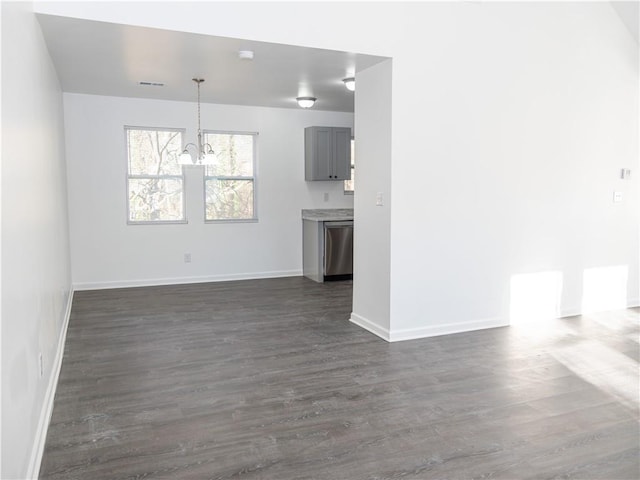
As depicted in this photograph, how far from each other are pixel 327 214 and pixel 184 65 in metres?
3.15

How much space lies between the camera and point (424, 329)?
4352mm

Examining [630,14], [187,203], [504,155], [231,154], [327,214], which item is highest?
[630,14]

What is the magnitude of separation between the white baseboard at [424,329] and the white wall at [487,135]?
2cm

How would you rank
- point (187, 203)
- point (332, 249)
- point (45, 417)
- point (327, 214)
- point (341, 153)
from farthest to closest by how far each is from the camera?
point (341, 153), point (327, 214), point (332, 249), point (187, 203), point (45, 417)

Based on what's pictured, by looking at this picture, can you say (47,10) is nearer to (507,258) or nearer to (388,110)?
(388,110)

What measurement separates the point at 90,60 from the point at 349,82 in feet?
7.54

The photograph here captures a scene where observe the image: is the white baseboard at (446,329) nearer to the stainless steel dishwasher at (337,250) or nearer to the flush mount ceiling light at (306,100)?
the stainless steel dishwasher at (337,250)

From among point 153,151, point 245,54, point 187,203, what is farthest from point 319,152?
point 245,54

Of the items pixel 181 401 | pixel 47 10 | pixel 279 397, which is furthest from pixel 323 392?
pixel 47 10

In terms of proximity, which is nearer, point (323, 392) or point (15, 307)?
point (15, 307)

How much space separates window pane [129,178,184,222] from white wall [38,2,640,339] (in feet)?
10.2

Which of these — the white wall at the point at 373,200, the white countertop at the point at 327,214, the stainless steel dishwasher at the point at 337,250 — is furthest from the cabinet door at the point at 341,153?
the white wall at the point at 373,200

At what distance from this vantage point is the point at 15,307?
2.02 m

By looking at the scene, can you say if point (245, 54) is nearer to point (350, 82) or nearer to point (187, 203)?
point (350, 82)
